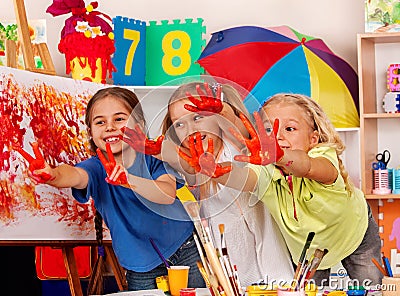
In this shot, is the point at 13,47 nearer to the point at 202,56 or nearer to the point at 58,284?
the point at 202,56

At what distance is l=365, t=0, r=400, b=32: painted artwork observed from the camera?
2.94 m

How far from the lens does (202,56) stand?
299 centimetres

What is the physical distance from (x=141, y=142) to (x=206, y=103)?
0.22m

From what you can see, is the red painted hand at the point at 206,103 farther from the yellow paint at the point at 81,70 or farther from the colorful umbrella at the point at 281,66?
the colorful umbrella at the point at 281,66

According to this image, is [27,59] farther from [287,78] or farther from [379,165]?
[379,165]

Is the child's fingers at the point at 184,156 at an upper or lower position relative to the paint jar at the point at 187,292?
upper

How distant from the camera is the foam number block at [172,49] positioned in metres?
3.03

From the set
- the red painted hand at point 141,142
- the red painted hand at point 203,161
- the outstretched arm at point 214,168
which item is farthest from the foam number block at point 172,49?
the red painted hand at point 203,161

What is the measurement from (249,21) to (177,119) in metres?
1.69

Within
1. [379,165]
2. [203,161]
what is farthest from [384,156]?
[203,161]

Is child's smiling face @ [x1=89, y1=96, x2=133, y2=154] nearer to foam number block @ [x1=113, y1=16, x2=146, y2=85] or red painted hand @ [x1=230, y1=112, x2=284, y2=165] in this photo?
red painted hand @ [x1=230, y1=112, x2=284, y2=165]

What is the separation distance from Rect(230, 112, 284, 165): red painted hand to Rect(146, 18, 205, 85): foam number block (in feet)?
4.91

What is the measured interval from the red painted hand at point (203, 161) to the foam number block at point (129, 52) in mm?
1478

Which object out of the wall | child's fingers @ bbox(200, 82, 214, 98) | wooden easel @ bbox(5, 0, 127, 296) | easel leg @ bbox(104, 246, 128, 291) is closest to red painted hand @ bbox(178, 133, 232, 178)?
child's fingers @ bbox(200, 82, 214, 98)
